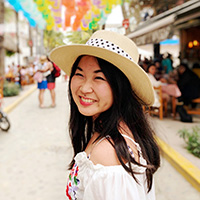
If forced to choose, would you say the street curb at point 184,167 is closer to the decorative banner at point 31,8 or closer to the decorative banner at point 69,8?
the decorative banner at point 69,8

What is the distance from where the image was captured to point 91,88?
3.95 feet

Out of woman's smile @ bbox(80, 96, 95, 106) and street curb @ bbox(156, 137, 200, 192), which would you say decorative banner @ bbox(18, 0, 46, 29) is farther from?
woman's smile @ bbox(80, 96, 95, 106)

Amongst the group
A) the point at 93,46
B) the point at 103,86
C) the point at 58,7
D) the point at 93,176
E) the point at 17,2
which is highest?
the point at 17,2

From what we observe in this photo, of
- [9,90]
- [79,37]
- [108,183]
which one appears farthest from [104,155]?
[9,90]

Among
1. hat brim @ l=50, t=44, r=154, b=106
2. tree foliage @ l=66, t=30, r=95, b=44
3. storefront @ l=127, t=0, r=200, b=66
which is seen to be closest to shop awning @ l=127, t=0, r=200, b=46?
storefront @ l=127, t=0, r=200, b=66

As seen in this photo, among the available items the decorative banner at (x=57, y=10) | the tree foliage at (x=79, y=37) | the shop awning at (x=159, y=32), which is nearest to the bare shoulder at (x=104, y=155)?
the tree foliage at (x=79, y=37)

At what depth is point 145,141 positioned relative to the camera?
4.37 feet

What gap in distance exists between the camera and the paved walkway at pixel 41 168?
3.20 meters

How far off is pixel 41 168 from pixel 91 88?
3.10 meters

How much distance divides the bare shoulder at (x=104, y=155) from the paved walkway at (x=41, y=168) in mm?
1121

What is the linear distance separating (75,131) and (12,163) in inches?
118

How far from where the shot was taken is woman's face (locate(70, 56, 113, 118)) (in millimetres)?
1193

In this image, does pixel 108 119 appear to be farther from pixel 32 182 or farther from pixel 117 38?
pixel 32 182

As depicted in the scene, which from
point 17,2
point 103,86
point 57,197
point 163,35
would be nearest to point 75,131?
point 103,86
